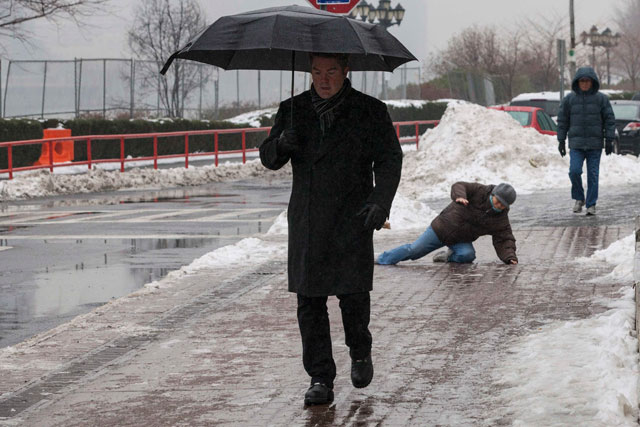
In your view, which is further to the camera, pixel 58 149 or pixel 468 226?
pixel 58 149

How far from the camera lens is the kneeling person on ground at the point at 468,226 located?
10.0 metres

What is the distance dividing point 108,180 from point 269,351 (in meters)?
16.0

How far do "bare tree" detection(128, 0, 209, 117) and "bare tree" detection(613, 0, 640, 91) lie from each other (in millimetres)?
42598

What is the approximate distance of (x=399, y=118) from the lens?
47781 mm

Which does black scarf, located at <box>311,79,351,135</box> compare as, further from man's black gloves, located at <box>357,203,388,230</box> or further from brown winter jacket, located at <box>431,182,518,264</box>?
brown winter jacket, located at <box>431,182,518,264</box>

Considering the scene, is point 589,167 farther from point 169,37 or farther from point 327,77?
point 169,37

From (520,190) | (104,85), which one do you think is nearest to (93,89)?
(104,85)

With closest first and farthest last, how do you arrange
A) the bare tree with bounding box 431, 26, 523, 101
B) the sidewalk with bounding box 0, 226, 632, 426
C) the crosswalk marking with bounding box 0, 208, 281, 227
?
the sidewalk with bounding box 0, 226, 632, 426
the crosswalk marking with bounding box 0, 208, 281, 227
the bare tree with bounding box 431, 26, 523, 101

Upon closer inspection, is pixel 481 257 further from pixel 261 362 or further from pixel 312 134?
pixel 312 134

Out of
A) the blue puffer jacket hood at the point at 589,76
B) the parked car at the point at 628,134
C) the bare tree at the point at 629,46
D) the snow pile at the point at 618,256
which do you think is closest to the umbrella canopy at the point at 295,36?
the snow pile at the point at 618,256

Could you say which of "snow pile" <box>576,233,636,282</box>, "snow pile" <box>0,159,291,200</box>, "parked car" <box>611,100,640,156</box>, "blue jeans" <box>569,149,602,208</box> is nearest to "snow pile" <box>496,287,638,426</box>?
"snow pile" <box>576,233,636,282</box>

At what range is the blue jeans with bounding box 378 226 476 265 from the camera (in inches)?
408

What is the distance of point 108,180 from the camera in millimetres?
22500

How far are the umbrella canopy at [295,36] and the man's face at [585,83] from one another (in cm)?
890
